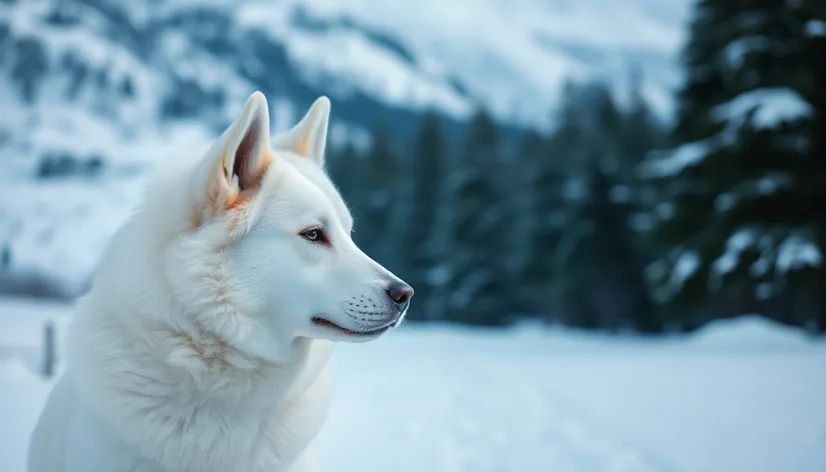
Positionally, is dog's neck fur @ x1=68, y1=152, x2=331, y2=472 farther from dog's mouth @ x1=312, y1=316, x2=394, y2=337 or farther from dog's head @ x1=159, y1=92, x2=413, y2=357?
dog's mouth @ x1=312, y1=316, x2=394, y2=337

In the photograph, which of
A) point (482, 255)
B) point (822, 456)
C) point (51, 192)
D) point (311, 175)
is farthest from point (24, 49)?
point (822, 456)

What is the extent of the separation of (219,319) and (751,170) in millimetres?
11872

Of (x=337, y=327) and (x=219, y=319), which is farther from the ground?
(x=337, y=327)

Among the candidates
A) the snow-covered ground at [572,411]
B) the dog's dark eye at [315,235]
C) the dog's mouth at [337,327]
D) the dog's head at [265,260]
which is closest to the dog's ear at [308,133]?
the dog's head at [265,260]

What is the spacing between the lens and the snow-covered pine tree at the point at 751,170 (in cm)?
1075

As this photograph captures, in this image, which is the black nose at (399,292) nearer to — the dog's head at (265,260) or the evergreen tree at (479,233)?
the dog's head at (265,260)

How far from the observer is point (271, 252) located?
2104 millimetres

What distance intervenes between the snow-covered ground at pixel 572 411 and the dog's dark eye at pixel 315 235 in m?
2.43

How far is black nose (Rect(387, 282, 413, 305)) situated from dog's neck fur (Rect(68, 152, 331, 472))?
42 cm

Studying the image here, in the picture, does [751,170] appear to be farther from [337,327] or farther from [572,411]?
[337,327]

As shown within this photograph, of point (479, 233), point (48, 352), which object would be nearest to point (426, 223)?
point (479, 233)

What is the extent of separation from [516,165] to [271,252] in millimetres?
24396

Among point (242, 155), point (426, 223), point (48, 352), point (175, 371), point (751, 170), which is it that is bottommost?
Result: point (48, 352)

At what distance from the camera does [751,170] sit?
11.5 m
